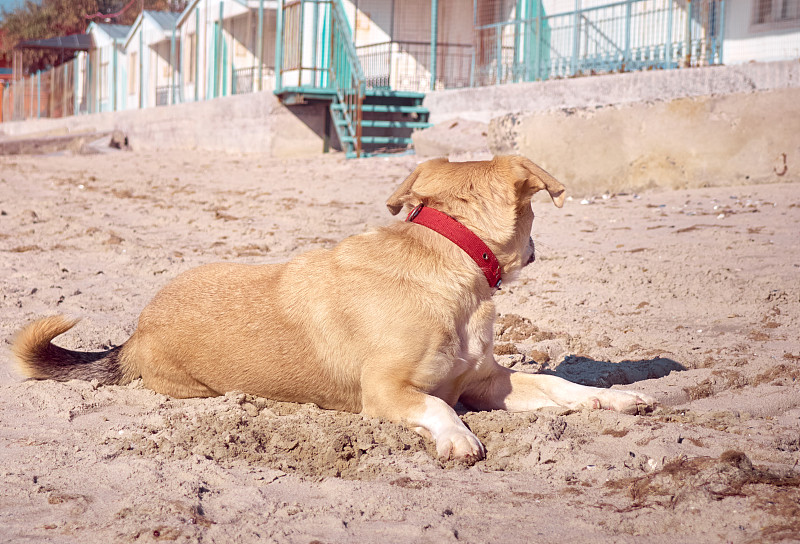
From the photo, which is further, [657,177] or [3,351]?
[657,177]

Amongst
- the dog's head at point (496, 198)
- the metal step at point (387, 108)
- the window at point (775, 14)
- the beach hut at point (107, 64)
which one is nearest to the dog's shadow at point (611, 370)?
the dog's head at point (496, 198)

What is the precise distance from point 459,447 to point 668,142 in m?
6.45

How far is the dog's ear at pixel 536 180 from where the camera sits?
135 inches

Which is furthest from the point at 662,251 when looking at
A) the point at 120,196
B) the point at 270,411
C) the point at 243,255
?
the point at 120,196

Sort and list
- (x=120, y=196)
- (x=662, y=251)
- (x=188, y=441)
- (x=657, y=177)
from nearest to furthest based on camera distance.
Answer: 1. (x=188, y=441)
2. (x=662, y=251)
3. (x=657, y=177)
4. (x=120, y=196)

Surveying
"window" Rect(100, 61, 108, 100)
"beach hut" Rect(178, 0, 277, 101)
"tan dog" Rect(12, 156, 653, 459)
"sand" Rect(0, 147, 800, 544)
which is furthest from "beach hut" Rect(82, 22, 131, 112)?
"tan dog" Rect(12, 156, 653, 459)

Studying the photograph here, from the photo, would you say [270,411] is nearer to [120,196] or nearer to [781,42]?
[120,196]

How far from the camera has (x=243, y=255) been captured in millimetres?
6953

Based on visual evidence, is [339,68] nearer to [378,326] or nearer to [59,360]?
[59,360]

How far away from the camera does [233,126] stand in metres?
18.4

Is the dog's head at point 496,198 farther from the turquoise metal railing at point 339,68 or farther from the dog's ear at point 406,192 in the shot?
the turquoise metal railing at point 339,68

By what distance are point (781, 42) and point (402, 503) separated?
1556cm

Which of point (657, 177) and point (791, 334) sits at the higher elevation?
point (657, 177)

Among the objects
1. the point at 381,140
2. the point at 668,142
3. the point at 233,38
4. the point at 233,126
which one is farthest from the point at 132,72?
the point at 668,142
